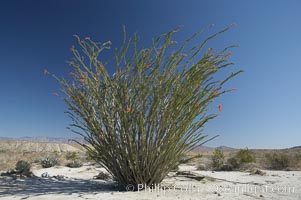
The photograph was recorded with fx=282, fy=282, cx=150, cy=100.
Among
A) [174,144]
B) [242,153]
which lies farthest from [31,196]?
[242,153]

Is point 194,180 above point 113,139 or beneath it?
beneath

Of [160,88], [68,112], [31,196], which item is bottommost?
[31,196]

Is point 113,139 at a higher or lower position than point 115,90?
lower

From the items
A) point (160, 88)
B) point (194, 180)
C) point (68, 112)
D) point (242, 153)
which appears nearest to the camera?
point (160, 88)

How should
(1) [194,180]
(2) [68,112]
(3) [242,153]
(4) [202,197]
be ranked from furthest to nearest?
(3) [242,153]
(1) [194,180]
(2) [68,112]
(4) [202,197]

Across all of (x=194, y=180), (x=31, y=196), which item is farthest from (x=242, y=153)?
(x=31, y=196)

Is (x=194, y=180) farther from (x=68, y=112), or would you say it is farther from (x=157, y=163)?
(x=68, y=112)

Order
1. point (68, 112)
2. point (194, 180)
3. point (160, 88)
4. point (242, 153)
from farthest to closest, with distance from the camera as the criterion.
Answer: point (242, 153) → point (194, 180) → point (68, 112) → point (160, 88)

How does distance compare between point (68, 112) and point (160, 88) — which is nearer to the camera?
point (160, 88)

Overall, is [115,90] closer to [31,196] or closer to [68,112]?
[68,112]

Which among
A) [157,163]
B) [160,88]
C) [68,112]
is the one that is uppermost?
[160,88]

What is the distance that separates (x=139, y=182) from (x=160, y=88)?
153 centimetres

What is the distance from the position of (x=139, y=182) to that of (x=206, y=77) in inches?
77.4

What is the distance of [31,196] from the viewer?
3938 millimetres
